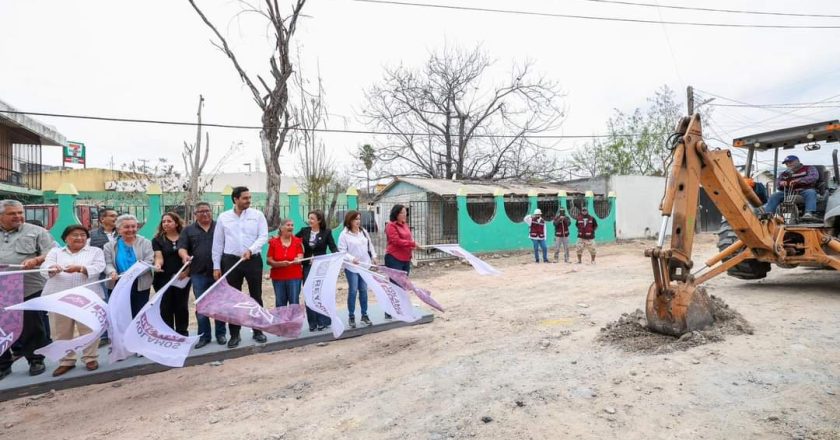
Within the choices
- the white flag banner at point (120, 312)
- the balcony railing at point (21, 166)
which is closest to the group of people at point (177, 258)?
the white flag banner at point (120, 312)

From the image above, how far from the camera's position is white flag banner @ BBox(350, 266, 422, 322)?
5.43m

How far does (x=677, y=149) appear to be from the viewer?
4707 mm

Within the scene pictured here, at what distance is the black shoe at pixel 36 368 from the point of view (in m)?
4.23

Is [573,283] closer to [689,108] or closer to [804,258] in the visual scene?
[804,258]

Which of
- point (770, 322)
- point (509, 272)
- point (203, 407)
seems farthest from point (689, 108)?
point (203, 407)

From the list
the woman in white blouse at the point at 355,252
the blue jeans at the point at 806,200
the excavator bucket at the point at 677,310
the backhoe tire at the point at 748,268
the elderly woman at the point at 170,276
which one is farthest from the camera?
the backhoe tire at the point at 748,268

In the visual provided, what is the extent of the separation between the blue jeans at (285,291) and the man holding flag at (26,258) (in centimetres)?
219

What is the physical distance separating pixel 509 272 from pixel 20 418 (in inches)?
376

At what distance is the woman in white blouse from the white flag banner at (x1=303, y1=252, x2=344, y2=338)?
270 millimetres

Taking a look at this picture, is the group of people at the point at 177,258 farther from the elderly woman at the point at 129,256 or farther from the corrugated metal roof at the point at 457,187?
the corrugated metal roof at the point at 457,187

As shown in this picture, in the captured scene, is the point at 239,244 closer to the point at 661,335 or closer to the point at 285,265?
the point at 285,265

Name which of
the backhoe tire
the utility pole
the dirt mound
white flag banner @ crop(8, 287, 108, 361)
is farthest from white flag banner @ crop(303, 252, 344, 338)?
the utility pole

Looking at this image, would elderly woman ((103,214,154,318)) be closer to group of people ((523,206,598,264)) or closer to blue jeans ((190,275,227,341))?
blue jeans ((190,275,227,341))

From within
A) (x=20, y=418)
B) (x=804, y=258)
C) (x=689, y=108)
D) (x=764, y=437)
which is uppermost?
(x=689, y=108)
